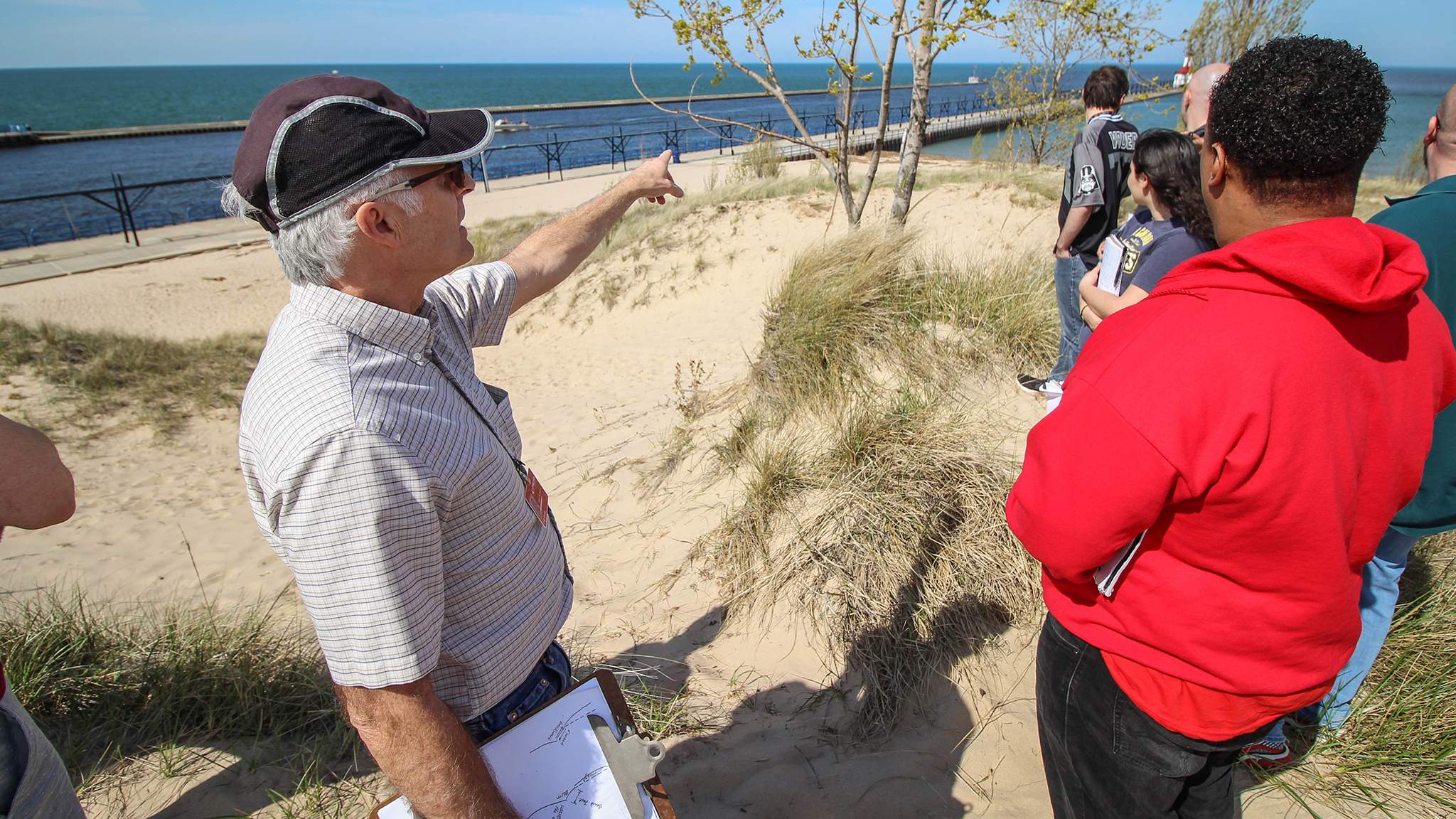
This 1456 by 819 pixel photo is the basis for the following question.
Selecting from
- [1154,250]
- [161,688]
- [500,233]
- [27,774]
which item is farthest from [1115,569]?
[500,233]

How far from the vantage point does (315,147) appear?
1.26 meters

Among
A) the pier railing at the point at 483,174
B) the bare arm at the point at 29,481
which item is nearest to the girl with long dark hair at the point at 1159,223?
the bare arm at the point at 29,481

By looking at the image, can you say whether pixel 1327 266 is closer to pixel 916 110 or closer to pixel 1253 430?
pixel 1253 430

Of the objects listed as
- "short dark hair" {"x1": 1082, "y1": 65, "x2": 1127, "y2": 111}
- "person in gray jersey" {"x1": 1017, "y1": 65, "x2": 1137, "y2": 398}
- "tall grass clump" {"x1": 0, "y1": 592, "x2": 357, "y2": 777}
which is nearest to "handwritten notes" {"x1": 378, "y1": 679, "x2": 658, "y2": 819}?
"tall grass clump" {"x1": 0, "y1": 592, "x2": 357, "y2": 777}

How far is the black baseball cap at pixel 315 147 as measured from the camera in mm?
1245

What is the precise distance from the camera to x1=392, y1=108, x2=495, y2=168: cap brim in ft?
4.46

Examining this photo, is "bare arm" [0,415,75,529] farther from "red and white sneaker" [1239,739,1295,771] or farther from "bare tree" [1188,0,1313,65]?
"bare tree" [1188,0,1313,65]

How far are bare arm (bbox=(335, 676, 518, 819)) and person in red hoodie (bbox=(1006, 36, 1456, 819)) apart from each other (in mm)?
1107

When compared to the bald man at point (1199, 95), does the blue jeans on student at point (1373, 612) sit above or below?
below

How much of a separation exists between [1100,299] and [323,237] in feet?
9.38

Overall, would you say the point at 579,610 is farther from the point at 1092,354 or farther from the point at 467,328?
the point at 1092,354

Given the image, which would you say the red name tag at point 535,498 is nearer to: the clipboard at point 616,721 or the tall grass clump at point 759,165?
the clipboard at point 616,721

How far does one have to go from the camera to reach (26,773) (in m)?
1.40

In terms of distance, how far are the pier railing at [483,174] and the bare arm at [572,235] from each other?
7.55 metres
